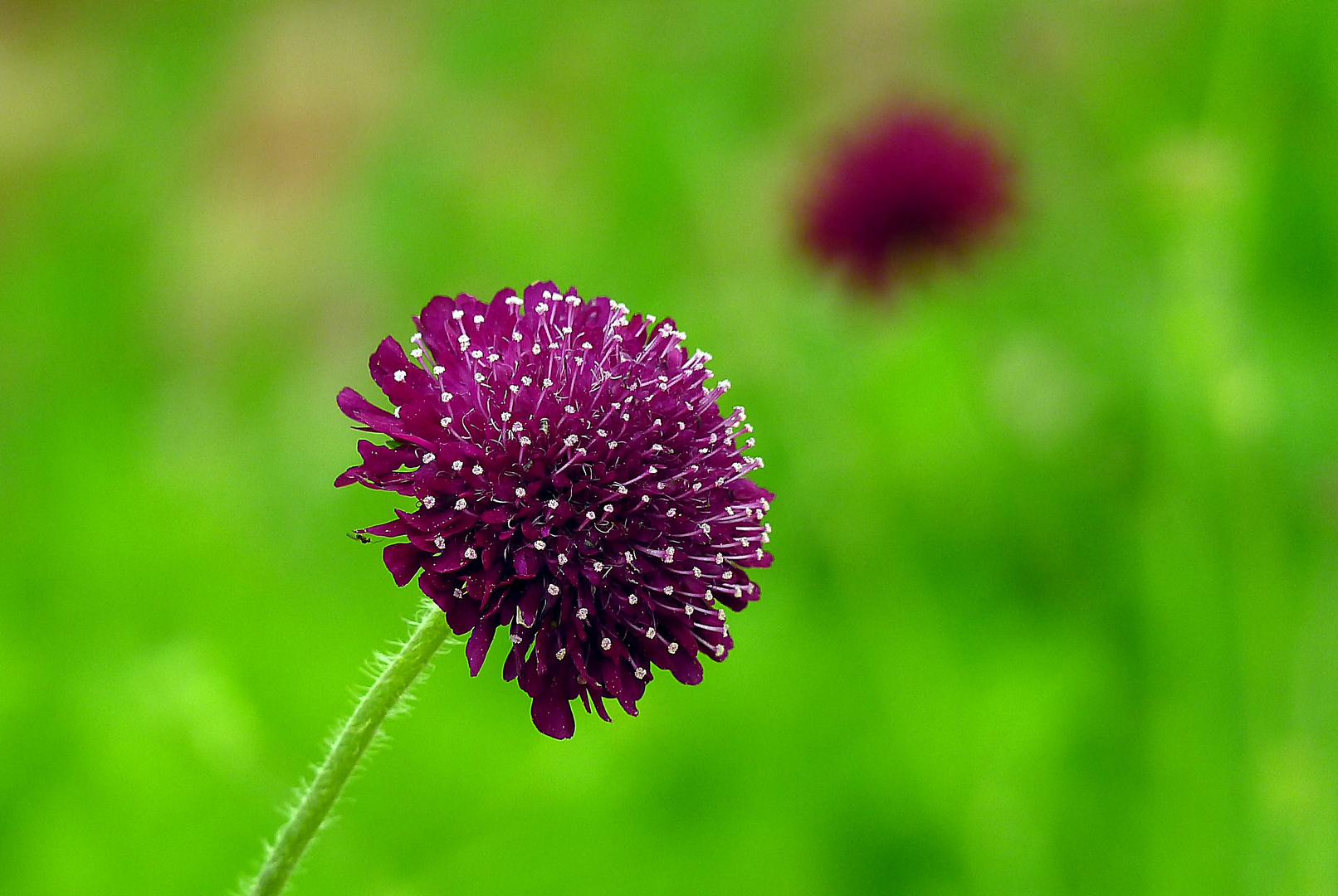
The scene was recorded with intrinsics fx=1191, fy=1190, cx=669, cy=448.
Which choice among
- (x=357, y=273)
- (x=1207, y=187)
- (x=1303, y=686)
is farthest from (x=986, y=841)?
(x=357, y=273)

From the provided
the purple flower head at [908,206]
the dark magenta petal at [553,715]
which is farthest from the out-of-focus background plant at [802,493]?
the dark magenta petal at [553,715]

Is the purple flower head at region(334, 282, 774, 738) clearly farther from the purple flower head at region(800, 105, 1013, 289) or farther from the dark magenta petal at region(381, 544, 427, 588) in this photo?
the purple flower head at region(800, 105, 1013, 289)

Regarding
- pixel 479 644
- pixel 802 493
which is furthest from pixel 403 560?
pixel 802 493

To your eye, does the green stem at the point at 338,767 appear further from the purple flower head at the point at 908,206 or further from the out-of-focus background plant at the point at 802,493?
the purple flower head at the point at 908,206

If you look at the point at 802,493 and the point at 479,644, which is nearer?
the point at 479,644

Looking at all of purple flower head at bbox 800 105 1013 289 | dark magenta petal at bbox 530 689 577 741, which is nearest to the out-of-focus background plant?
purple flower head at bbox 800 105 1013 289

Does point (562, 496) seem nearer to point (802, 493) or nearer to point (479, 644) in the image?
point (479, 644)

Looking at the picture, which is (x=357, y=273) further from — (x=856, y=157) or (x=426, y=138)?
(x=856, y=157)
